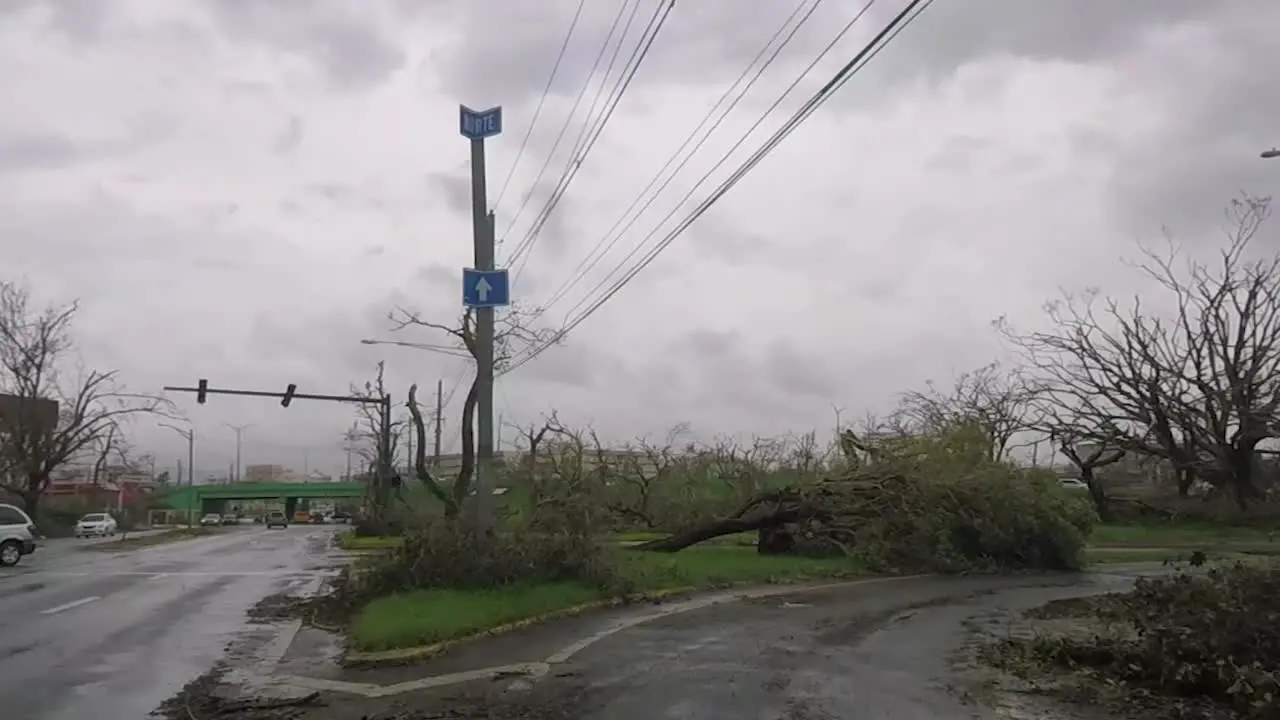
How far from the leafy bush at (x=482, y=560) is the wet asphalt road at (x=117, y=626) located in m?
2.52

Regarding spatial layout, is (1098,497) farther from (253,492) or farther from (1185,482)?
(253,492)

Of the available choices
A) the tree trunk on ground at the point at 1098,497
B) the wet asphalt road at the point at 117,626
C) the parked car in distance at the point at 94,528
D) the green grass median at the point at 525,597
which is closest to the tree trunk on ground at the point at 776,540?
the green grass median at the point at 525,597

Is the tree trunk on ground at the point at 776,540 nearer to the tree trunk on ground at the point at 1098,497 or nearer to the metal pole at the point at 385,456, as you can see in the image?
the metal pole at the point at 385,456

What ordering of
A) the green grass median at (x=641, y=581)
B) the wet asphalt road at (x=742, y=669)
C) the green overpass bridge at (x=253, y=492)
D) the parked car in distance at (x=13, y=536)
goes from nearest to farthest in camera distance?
the wet asphalt road at (x=742, y=669)
the green grass median at (x=641, y=581)
the parked car in distance at (x=13, y=536)
the green overpass bridge at (x=253, y=492)

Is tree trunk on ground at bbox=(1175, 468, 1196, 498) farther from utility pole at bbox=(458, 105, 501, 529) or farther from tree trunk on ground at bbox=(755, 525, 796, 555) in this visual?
utility pole at bbox=(458, 105, 501, 529)

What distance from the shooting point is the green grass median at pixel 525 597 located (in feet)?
45.5

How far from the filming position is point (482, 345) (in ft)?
62.3

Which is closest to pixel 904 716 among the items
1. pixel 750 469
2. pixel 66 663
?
pixel 66 663

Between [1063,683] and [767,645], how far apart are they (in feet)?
12.6

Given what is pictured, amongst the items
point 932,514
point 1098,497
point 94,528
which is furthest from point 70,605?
point 94,528

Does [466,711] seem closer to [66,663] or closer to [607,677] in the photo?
[607,677]

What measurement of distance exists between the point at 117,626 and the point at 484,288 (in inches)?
293

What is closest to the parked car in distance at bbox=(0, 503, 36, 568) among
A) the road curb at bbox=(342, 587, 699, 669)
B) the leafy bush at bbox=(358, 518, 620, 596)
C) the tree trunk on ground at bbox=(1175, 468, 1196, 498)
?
the leafy bush at bbox=(358, 518, 620, 596)

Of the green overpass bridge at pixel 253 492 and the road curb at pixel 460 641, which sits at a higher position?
the green overpass bridge at pixel 253 492
